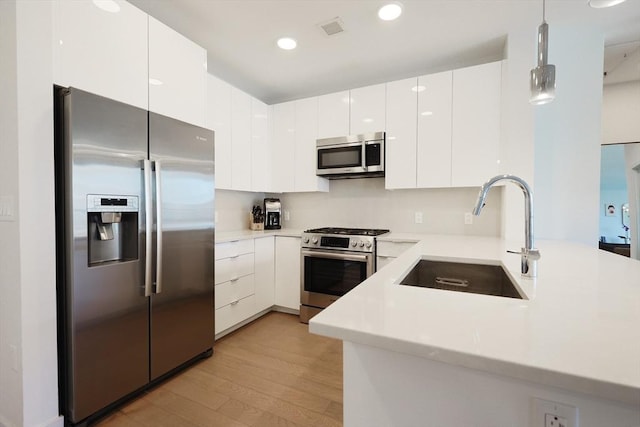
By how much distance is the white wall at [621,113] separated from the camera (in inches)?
112

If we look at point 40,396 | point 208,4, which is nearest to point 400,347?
point 40,396

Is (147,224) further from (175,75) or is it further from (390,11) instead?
(390,11)

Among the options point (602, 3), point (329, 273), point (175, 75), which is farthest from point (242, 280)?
point (602, 3)

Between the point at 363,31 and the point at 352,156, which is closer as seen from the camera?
the point at 363,31

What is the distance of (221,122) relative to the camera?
2820 millimetres

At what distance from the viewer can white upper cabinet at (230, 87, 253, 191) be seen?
298 centimetres

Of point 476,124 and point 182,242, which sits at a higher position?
point 476,124

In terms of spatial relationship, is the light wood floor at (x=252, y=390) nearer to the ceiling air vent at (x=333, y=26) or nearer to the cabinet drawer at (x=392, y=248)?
the cabinet drawer at (x=392, y=248)

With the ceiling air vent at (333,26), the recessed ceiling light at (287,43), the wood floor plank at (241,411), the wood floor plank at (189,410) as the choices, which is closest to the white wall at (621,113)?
the ceiling air vent at (333,26)

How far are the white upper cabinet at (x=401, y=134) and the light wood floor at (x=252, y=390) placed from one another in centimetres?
167

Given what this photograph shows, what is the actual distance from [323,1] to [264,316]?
2896 mm

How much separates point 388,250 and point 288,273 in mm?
1123

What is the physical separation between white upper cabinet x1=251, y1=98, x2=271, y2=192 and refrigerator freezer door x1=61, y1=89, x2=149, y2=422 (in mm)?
1558

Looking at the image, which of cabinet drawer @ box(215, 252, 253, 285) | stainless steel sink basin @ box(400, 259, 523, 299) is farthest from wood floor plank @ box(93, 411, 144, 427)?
stainless steel sink basin @ box(400, 259, 523, 299)
